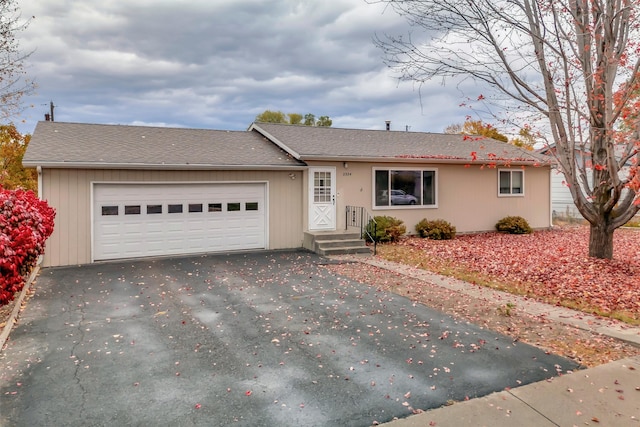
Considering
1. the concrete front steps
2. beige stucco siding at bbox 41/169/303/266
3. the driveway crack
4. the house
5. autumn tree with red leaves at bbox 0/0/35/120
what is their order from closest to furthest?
1. the driveway crack
2. autumn tree with red leaves at bbox 0/0/35/120
3. beige stucco siding at bbox 41/169/303/266
4. the house
5. the concrete front steps

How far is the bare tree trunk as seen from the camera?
8.84 meters

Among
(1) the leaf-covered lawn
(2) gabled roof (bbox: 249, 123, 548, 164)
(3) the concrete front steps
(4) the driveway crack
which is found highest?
(2) gabled roof (bbox: 249, 123, 548, 164)

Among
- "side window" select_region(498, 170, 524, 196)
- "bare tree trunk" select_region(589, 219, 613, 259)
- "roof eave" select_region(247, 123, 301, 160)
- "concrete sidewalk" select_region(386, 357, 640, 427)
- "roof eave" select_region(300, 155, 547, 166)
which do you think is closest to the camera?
"concrete sidewalk" select_region(386, 357, 640, 427)

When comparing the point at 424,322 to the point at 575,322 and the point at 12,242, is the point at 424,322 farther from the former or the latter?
the point at 12,242

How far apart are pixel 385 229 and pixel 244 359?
868cm

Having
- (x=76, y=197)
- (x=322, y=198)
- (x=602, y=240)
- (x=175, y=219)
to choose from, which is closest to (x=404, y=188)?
(x=322, y=198)

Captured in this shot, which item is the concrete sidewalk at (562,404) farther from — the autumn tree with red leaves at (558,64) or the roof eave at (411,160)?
the roof eave at (411,160)

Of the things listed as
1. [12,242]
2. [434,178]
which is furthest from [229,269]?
[434,178]

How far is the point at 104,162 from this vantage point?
9.66 metres

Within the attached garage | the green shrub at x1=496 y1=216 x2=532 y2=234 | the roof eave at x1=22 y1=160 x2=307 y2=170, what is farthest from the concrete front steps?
the green shrub at x1=496 y1=216 x2=532 y2=234

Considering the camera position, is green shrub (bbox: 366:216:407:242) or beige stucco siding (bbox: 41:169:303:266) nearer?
beige stucco siding (bbox: 41:169:303:266)

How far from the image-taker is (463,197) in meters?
14.8

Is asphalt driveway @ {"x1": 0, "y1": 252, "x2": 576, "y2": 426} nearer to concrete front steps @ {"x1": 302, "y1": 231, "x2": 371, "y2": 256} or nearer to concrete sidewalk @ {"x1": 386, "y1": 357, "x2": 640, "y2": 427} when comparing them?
concrete sidewalk @ {"x1": 386, "y1": 357, "x2": 640, "y2": 427}

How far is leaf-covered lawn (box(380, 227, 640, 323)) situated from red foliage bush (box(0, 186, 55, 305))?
7560 mm
